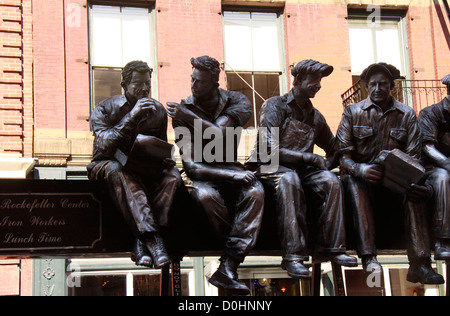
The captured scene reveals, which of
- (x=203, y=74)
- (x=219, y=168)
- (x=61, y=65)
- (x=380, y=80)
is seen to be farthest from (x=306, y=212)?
(x=61, y=65)

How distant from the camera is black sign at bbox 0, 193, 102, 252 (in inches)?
236

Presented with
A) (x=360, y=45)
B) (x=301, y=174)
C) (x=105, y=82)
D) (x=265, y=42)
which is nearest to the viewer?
(x=301, y=174)

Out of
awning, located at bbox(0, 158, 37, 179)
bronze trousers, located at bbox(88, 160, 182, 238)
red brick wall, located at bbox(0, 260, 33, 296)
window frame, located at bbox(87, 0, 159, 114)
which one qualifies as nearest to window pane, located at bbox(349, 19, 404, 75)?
window frame, located at bbox(87, 0, 159, 114)

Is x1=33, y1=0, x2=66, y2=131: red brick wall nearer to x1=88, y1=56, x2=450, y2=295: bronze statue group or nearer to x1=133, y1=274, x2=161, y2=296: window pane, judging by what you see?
x1=133, y1=274, x2=161, y2=296: window pane

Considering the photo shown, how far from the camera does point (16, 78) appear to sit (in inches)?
501

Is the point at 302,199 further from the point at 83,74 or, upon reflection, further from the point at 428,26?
the point at 428,26

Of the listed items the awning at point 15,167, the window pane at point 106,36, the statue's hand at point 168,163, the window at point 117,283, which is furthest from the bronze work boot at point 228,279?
the window pane at point 106,36

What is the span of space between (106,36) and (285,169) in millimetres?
7730

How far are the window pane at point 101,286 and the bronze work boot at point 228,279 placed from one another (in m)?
6.71

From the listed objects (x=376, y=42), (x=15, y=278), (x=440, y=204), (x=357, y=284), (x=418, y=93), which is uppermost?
(x=376, y=42)

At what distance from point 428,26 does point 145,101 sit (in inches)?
400

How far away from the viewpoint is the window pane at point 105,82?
43.3 feet

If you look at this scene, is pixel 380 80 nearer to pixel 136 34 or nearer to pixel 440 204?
pixel 440 204
